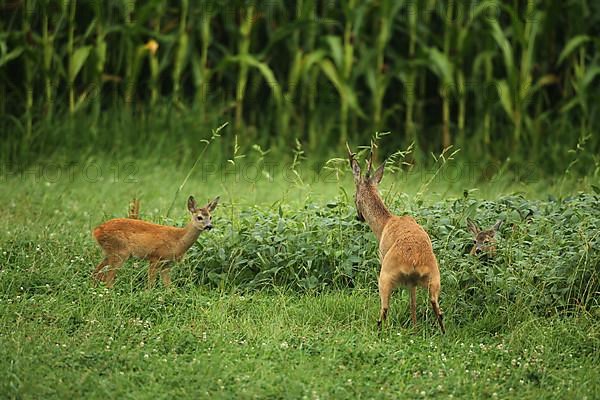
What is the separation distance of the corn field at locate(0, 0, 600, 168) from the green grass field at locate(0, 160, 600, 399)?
3480 millimetres

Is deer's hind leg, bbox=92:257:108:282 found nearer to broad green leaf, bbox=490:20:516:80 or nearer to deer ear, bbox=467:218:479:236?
deer ear, bbox=467:218:479:236

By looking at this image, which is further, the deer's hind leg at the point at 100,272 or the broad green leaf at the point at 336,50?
the broad green leaf at the point at 336,50

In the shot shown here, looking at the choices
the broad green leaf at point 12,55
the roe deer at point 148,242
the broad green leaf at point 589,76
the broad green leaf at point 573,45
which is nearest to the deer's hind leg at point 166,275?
the roe deer at point 148,242

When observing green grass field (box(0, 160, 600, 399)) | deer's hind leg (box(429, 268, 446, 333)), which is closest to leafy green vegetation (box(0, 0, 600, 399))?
green grass field (box(0, 160, 600, 399))

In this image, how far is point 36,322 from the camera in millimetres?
6398

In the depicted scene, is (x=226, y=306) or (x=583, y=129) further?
(x=583, y=129)

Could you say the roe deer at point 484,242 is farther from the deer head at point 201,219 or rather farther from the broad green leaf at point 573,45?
the broad green leaf at point 573,45

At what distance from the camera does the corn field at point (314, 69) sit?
38.9 ft

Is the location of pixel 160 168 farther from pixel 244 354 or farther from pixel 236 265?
pixel 244 354

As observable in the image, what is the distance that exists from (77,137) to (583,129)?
5.70 m

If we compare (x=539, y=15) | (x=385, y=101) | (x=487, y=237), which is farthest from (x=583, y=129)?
(x=487, y=237)

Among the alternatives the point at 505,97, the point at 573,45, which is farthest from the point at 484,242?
the point at 573,45

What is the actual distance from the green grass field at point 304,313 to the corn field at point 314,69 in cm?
348

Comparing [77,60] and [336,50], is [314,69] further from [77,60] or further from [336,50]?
[77,60]
